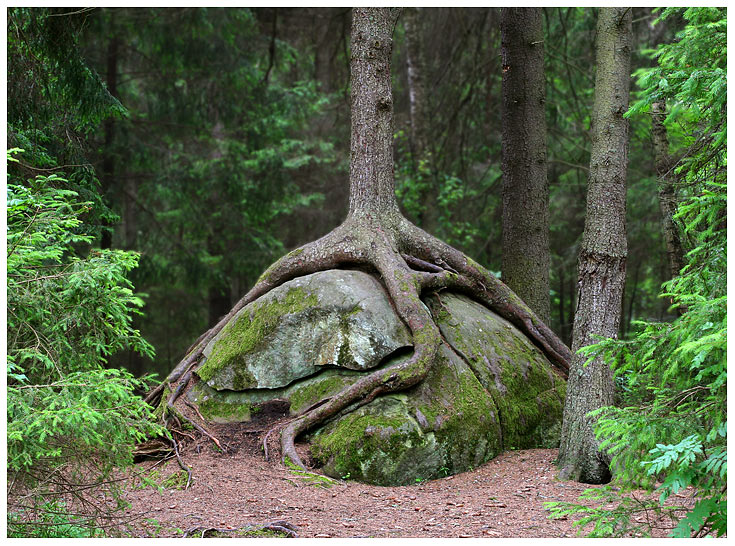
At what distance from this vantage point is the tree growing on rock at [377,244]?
8.23 meters

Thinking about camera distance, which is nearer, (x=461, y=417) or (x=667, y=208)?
(x=461, y=417)

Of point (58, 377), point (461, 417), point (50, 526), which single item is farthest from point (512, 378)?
point (50, 526)

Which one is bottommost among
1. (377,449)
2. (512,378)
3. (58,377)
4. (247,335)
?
(377,449)

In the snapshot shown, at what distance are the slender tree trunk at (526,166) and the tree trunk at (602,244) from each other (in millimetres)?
2969

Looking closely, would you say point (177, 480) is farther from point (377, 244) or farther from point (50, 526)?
point (377, 244)

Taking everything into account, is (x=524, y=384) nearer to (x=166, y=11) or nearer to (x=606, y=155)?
(x=606, y=155)

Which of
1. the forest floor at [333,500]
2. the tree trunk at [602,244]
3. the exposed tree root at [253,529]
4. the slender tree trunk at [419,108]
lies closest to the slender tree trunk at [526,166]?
the tree trunk at [602,244]

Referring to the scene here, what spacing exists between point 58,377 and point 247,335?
3.28 m

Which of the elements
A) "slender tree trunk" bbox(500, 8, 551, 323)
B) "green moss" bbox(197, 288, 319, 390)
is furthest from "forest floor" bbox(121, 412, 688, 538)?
"slender tree trunk" bbox(500, 8, 551, 323)

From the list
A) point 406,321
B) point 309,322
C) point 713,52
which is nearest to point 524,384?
point 406,321

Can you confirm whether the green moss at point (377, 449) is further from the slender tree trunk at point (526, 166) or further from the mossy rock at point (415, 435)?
the slender tree trunk at point (526, 166)

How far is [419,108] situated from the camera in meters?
14.1

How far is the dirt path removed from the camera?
506cm

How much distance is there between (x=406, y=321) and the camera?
7.50 m
